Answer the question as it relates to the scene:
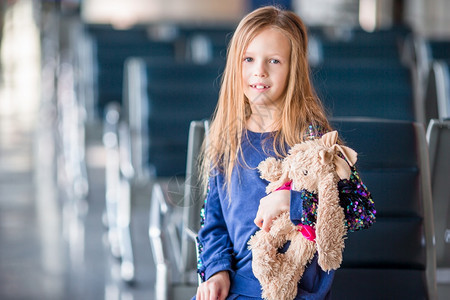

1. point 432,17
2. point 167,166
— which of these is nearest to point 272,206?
point 167,166

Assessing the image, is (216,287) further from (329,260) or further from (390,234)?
(390,234)

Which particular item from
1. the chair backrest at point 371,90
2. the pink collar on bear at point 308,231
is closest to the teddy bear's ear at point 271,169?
the pink collar on bear at point 308,231

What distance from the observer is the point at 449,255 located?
6.61ft

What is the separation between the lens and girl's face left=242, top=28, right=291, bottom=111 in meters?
1.42

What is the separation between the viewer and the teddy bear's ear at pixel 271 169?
1370 mm

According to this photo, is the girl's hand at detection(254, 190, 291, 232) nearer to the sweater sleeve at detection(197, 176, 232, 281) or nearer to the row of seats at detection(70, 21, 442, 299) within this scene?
the sweater sleeve at detection(197, 176, 232, 281)

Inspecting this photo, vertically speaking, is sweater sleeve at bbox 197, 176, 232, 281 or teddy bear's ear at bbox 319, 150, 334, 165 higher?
teddy bear's ear at bbox 319, 150, 334, 165

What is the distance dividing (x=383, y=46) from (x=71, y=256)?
2240mm

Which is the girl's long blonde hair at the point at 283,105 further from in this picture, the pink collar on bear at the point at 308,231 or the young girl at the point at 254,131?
the pink collar on bear at the point at 308,231

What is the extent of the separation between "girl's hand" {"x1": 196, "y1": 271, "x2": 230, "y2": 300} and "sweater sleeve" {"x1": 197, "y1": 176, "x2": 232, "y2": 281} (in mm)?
16

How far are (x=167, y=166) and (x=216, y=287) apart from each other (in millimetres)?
2068

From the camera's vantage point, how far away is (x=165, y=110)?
11.6ft

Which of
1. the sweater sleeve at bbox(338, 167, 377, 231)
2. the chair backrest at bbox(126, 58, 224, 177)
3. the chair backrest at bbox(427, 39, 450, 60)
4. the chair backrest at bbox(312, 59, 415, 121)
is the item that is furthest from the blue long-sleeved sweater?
the chair backrest at bbox(427, 39, 450, 60)

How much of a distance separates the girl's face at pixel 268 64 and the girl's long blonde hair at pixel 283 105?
11 mm
